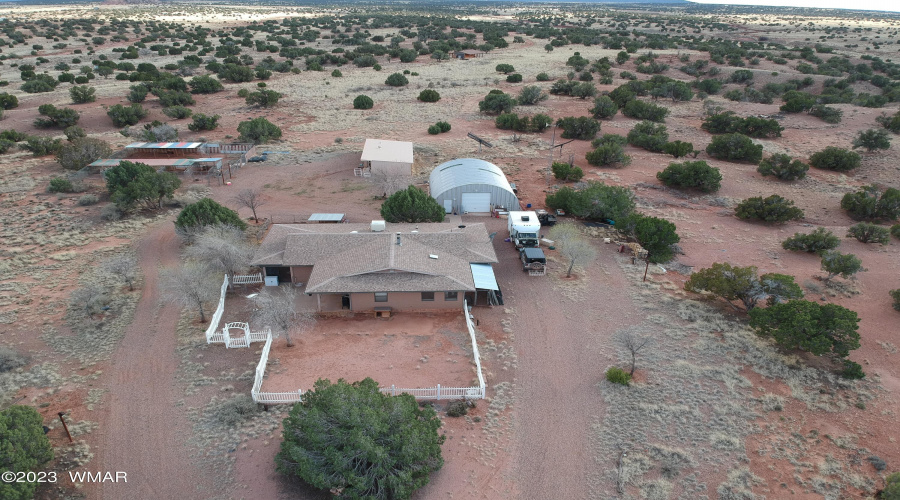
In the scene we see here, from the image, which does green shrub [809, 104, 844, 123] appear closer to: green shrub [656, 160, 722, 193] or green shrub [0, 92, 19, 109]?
green shrub [656, 160, 722, 193]

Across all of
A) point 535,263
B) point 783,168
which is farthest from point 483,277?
point 783,168

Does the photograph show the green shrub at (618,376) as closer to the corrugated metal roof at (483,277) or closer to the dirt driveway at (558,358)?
the dirt driveway at (558,358)

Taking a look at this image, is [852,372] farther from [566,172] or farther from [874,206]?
[566,172]

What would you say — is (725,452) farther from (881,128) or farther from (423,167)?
(881,128)

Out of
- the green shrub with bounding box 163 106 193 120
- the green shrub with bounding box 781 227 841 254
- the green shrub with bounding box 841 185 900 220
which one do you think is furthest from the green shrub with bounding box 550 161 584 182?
the green shrub with bounding box 163 106 193 120

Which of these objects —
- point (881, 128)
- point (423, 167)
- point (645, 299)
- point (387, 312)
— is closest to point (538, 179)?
point (423, 167)
